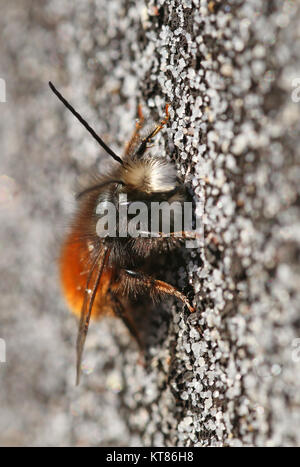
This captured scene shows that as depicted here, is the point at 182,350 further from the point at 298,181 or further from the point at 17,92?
the point at 17,92

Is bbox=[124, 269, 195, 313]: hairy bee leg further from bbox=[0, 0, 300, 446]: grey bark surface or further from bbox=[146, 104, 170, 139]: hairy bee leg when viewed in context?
bbox=[146, 104, 170, 139]: hairy bee leg

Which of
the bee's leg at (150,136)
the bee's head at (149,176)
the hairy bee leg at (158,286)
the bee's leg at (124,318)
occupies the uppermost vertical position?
the bee's leg at (150,136)

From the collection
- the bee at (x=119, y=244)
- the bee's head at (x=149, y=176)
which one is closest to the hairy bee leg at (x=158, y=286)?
the bee at (x=119, y=244)

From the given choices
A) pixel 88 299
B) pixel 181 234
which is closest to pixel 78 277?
pixel 88 299

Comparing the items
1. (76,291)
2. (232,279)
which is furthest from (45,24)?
(232,279)

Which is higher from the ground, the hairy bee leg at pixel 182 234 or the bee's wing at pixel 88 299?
the hairy bee leg at pixel 182 234

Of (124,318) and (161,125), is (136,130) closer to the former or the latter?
(161,125)

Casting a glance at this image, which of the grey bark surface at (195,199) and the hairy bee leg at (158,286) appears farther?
the hairy bee leg at (158,286)

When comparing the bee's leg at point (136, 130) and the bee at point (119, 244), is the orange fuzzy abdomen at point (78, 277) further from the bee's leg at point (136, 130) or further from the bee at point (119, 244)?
the bee's leg at point (136, 130)
